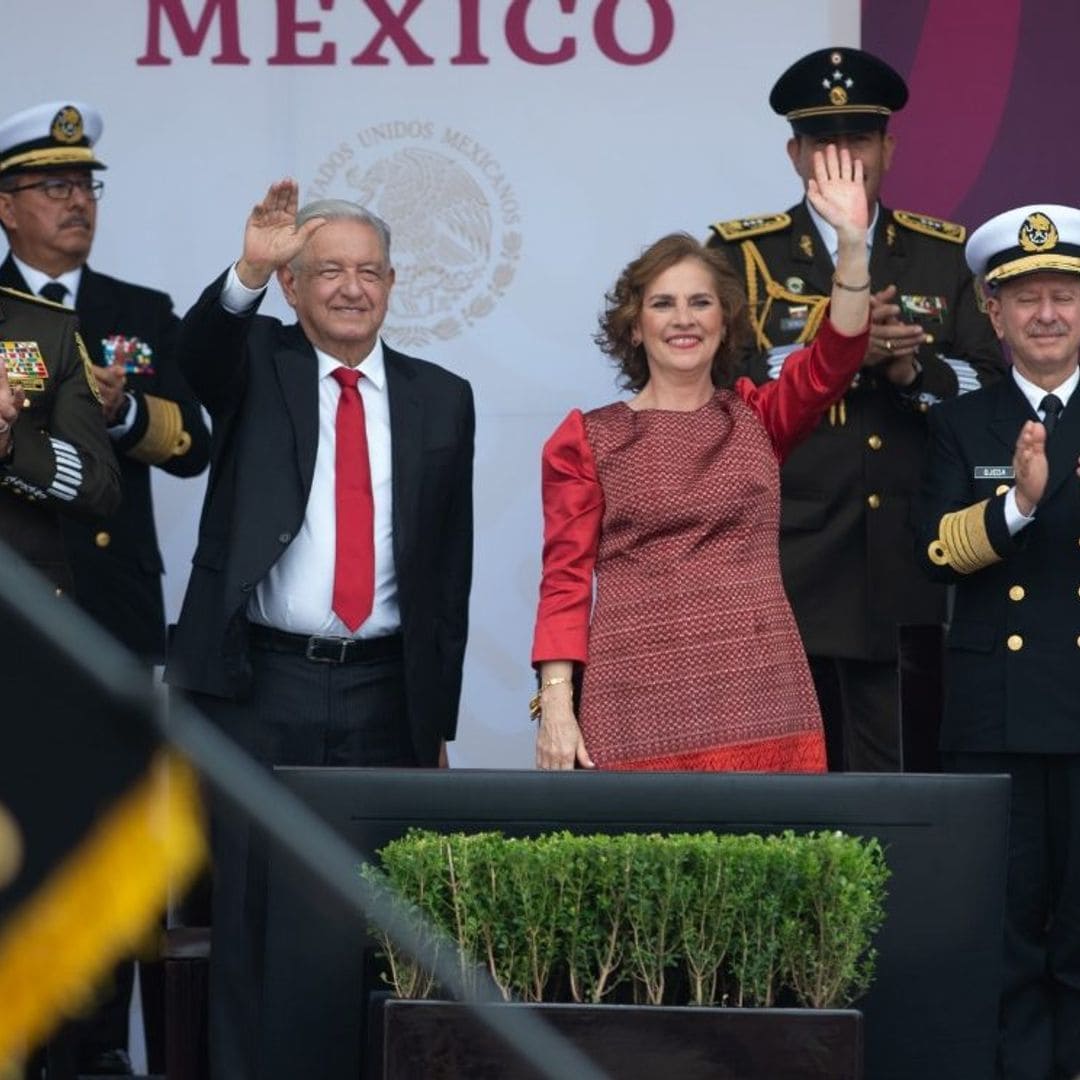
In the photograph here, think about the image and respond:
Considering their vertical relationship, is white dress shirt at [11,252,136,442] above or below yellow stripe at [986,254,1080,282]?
above

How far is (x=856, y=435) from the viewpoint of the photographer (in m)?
4.94

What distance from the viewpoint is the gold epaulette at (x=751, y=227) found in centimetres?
504

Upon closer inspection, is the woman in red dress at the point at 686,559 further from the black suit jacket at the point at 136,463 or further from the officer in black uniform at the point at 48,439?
the black suit jacket at the point at 136,463

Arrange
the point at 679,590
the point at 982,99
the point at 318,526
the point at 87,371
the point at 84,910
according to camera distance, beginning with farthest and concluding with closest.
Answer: the point at 982,99
the point at 87,371
the point at 318,526
the point at 679,590
the point at 84,910

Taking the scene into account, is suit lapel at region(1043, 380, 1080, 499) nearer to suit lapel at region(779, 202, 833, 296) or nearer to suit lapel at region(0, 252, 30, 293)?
suit lapel at region(779, 202, 833, 296)

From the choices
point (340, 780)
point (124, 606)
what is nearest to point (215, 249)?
point (124, 606)

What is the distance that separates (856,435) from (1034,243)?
608 mm

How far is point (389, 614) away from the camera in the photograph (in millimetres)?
4270

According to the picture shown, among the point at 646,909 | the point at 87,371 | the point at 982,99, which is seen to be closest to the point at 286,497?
the point at 87,371

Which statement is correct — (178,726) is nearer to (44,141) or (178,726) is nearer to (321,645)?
(321,645)

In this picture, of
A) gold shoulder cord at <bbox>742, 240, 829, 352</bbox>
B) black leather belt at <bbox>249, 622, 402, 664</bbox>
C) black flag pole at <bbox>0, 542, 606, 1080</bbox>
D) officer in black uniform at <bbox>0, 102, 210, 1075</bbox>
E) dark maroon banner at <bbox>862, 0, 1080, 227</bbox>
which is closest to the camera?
black flag pole at <bbox>0, 542, 606, 1080</bbox>

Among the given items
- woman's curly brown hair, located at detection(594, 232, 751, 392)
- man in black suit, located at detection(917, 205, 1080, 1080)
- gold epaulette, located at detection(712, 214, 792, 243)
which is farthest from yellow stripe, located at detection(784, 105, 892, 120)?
woman's curly brown hair, located at detection(594, 232, 751, 392)

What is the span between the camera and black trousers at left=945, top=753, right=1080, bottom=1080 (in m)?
4.30

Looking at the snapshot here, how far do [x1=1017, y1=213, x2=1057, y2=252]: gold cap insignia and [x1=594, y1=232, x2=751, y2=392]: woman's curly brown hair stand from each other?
52cm
